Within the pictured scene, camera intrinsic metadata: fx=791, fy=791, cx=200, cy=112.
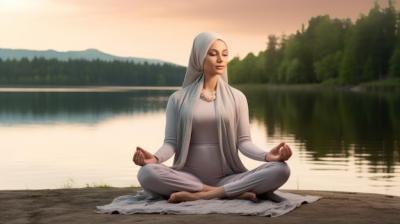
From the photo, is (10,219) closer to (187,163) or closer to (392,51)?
(187,163)

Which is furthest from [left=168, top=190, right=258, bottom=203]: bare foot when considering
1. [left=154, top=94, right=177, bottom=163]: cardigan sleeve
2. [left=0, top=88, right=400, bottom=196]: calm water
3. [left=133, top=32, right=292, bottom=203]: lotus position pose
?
[left=0, top=88, right=400, bottom=196]: calm water

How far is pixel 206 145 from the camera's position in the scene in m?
8.52

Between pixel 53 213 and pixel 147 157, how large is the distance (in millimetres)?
1114

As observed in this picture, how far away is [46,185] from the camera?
20766 millimetres

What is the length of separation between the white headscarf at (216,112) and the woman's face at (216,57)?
0.05 meters

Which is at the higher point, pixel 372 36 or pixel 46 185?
pixel 372 36

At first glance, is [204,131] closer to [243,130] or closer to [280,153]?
[243,130]

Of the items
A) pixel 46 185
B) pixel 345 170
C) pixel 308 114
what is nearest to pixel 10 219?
pixel 46 185

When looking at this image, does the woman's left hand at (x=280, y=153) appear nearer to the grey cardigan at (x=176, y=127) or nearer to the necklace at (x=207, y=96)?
the grey cardigan at (x=176, y=127)

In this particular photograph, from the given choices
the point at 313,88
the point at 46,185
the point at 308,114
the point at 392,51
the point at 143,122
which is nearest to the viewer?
the point at 46,185

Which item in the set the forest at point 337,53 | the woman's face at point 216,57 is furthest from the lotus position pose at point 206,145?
the forest at point 337,53

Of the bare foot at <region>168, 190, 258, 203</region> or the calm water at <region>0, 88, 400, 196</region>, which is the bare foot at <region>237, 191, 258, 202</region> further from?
the calm water at <region>0, 88, 400, 196</region>

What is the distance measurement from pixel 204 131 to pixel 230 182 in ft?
2.01

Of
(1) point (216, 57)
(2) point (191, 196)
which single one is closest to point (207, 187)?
(2) point (191, 196)
